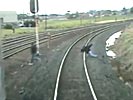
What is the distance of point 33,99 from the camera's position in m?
12.5

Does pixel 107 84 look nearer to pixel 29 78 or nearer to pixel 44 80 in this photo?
pixel 44 80

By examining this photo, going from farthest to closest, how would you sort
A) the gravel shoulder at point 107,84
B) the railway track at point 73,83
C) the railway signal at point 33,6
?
the railway signal at point 33,6 → the gravel shoulder at point 107,84 → the railway track at point 73,83

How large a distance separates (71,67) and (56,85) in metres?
6.05

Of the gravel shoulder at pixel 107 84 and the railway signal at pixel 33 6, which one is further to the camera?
the railway signal at pixel 33 6

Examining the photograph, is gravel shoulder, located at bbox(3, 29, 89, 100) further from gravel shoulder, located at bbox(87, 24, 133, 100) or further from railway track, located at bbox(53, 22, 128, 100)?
gravel shoulder, located at bbox(87, 24, 133, 100)

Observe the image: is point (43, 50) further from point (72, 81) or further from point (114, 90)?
point (114, 90)

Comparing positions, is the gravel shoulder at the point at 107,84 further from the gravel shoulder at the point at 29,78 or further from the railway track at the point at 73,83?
the gravel shoulder at the point at 29,78

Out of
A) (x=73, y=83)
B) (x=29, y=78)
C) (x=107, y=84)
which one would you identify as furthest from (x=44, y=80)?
(x=107, y=84)

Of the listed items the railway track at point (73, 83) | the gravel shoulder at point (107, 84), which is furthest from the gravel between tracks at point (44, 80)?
the railway track at point (73, 83)

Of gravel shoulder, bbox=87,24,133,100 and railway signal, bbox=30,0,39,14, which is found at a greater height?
railway signal, bbox=30,0,39,14

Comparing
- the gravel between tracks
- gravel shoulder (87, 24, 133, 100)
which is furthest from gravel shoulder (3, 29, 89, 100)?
gravel shoulder (87, 24, 133, 100)

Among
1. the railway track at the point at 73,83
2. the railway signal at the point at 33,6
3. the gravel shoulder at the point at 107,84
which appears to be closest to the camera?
the railway track at the point at 73,83

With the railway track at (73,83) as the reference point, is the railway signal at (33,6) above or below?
above

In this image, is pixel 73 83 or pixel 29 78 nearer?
pixel 73 83
